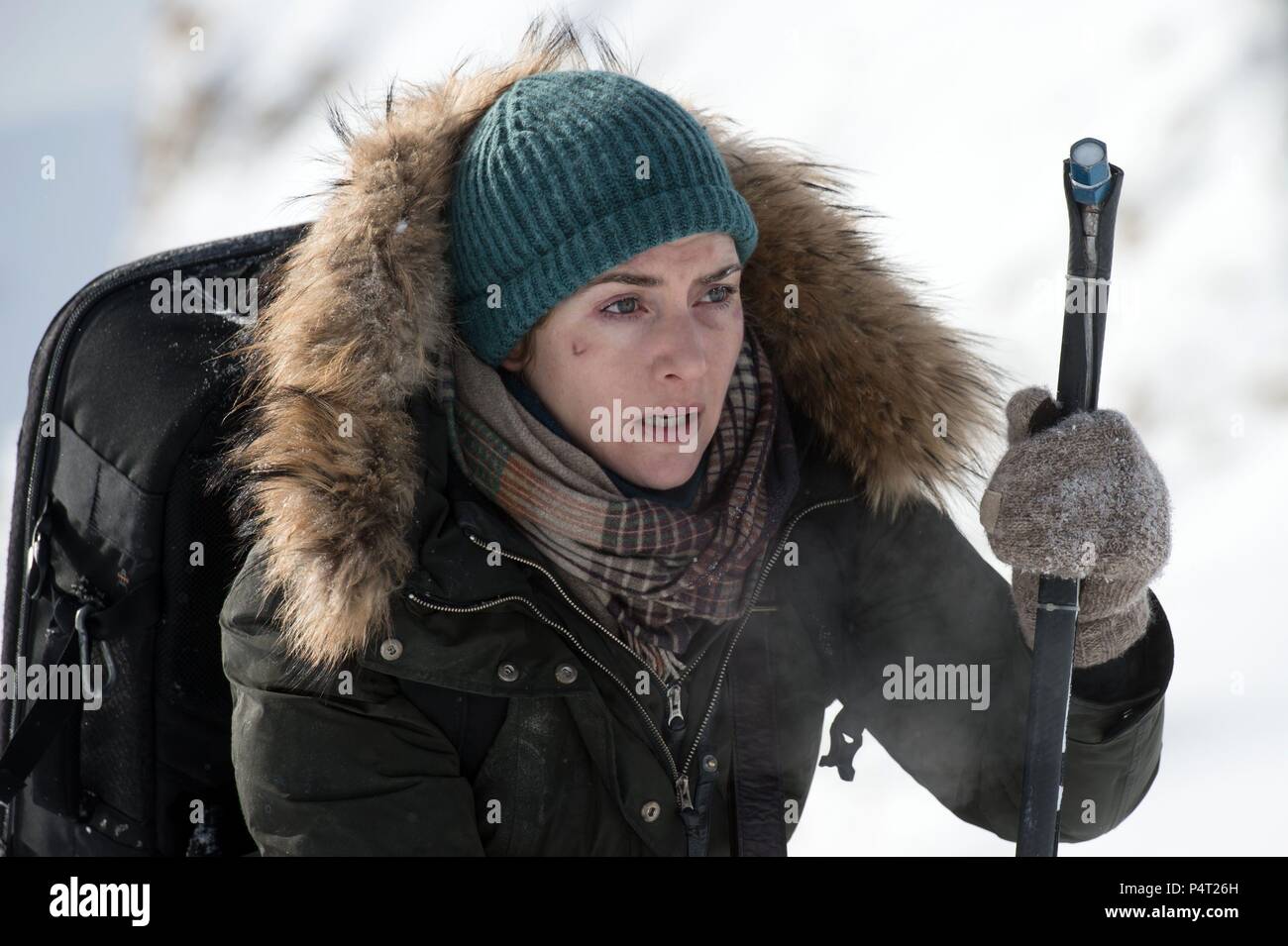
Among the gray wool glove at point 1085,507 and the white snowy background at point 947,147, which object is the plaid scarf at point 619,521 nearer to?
the gray wool glove at point 1085,507

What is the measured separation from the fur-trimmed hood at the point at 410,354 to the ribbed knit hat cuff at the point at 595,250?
0.08 meters

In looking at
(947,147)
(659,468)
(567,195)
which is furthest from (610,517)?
(947,147)

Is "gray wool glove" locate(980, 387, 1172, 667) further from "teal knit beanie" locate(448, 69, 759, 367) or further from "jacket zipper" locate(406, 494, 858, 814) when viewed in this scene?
"teal knit beanie" locate(448, 69, 759, 367)

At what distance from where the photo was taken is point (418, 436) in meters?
2.02

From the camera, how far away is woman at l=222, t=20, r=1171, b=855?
75.5 inches

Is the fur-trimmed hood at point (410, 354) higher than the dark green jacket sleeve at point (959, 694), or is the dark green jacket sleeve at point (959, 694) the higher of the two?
the fur-trimmed hood at point (410, 354)

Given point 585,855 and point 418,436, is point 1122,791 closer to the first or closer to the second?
point 585,855

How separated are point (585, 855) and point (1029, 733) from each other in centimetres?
68

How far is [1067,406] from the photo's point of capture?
1.93 metres

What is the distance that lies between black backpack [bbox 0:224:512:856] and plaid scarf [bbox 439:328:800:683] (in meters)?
0.44

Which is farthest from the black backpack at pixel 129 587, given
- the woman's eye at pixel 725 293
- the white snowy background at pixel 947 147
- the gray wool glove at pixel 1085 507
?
the white snowy background at pixel 947 147

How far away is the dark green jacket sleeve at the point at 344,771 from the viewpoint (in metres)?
1.90

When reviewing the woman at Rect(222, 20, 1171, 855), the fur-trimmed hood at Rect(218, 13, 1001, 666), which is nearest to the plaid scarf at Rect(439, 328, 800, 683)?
the woman at Rect(222, 20, 1171, 855)
